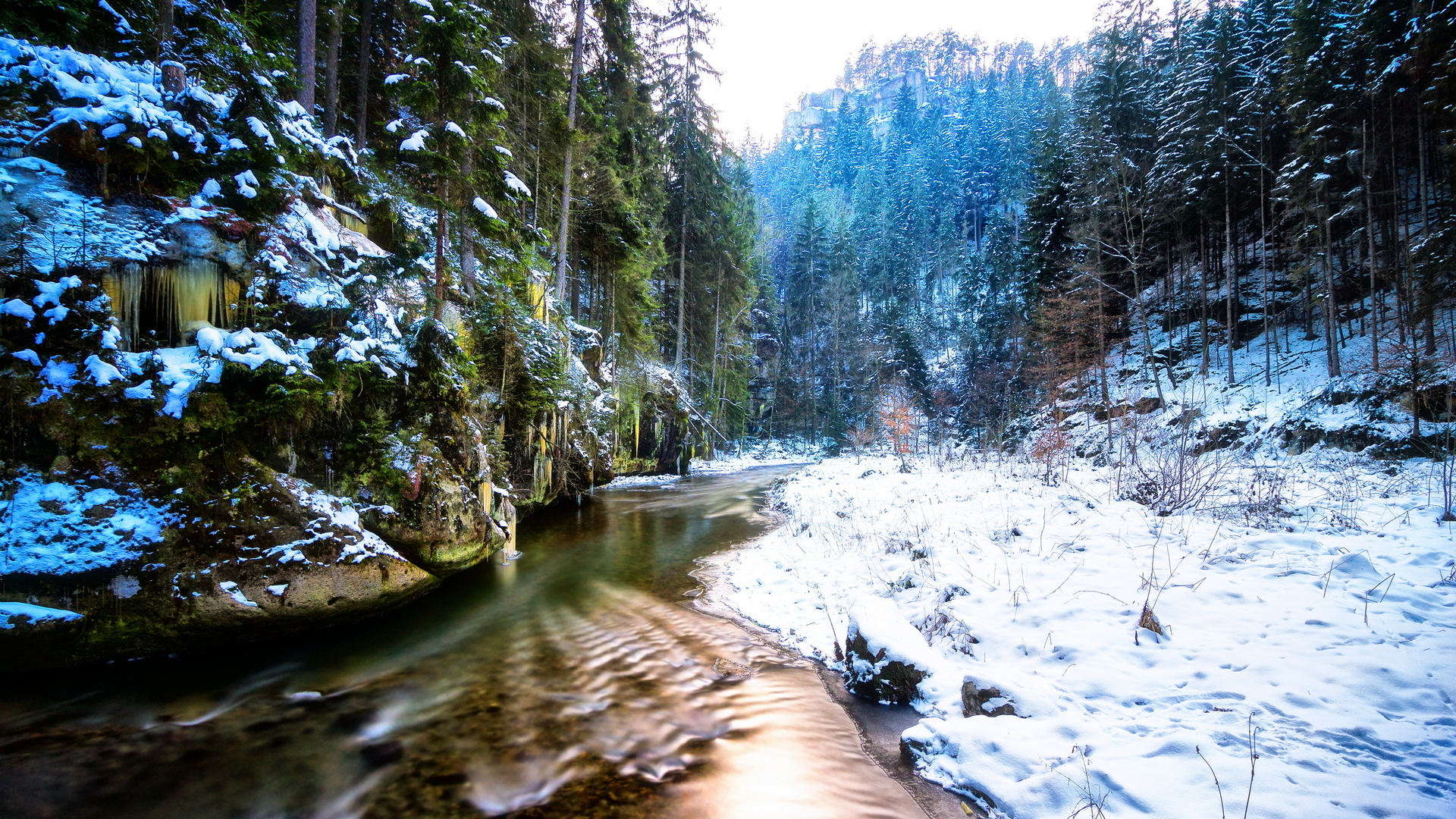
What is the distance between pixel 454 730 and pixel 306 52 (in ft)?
38.0

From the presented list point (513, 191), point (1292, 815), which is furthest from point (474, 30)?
point (1292, 815)

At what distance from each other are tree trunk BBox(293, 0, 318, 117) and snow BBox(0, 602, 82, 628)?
8284mm

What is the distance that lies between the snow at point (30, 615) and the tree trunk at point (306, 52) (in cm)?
828

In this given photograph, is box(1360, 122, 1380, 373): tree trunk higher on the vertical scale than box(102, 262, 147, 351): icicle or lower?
higher

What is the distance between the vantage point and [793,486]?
54.1 feet

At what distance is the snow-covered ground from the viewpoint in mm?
2539

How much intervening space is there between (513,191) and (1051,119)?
119 ft

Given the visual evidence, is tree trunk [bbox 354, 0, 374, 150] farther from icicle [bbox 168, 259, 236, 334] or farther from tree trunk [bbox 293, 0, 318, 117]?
icicle [bbox 168, 259, 236, 334]

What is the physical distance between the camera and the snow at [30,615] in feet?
13.8

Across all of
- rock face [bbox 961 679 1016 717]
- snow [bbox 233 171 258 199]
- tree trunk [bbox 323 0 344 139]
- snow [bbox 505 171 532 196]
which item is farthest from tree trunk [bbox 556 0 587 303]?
rock face [bbox 961 679 1016 717]

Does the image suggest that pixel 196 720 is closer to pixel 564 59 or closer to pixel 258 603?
pixel 258 603

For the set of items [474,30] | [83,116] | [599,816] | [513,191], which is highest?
[474,30]

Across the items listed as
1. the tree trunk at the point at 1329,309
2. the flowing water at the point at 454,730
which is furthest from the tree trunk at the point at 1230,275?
the flowing water at the point at 454,730

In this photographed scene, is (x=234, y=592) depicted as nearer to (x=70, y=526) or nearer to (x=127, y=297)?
(x=70, y=526)
